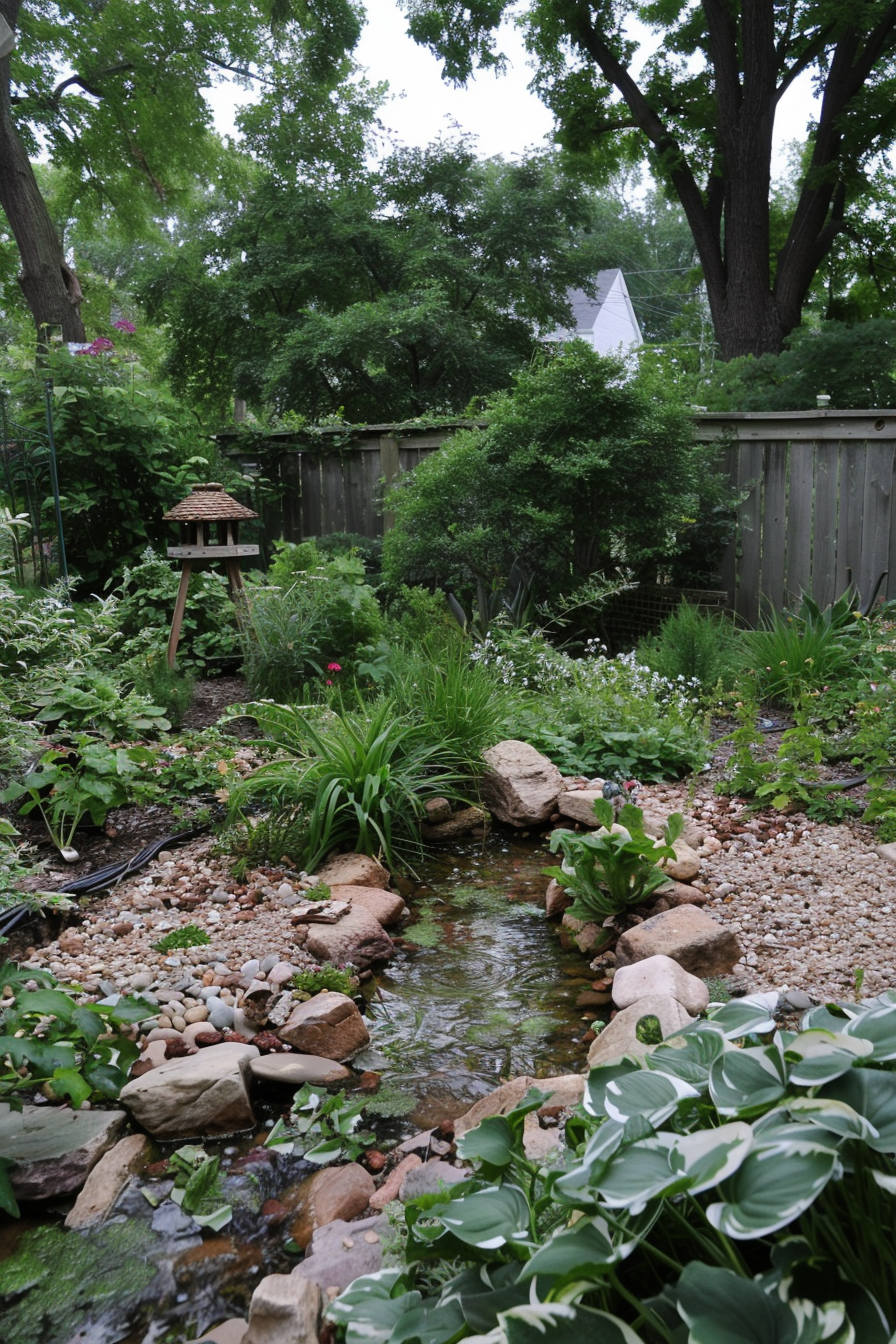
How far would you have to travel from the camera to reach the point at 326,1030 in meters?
2.60

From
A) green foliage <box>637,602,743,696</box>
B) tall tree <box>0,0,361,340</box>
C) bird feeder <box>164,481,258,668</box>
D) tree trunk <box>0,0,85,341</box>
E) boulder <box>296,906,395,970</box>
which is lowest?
boulder <box>296,906,395,970</box>

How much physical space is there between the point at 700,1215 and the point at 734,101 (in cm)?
1099

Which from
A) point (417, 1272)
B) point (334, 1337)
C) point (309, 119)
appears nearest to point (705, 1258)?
point (417, 1272)

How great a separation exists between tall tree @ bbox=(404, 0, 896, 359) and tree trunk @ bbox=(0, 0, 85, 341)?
5.09m

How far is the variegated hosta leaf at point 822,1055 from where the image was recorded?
1110 millimetres

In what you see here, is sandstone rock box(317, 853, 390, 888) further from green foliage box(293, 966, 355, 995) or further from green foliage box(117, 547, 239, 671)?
green foliage box(117, 547, 239, 671)

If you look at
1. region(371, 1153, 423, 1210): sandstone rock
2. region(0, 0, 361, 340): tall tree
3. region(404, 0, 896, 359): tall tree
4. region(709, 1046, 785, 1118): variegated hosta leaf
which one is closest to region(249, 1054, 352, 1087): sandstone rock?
region(371, 1153, 423, 1210): sandstone rock

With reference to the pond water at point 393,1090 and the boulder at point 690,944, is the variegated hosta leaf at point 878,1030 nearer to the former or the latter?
the pond water at point 393,1090

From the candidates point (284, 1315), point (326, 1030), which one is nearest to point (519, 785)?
point (326, 1030)

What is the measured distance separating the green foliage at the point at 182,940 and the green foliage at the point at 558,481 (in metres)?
3.51

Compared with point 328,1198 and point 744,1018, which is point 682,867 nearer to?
point 328,1198

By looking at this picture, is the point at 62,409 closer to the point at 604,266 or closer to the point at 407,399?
the point at 407,399

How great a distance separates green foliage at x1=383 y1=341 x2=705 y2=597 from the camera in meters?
5.92

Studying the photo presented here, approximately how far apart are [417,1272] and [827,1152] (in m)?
0.74
